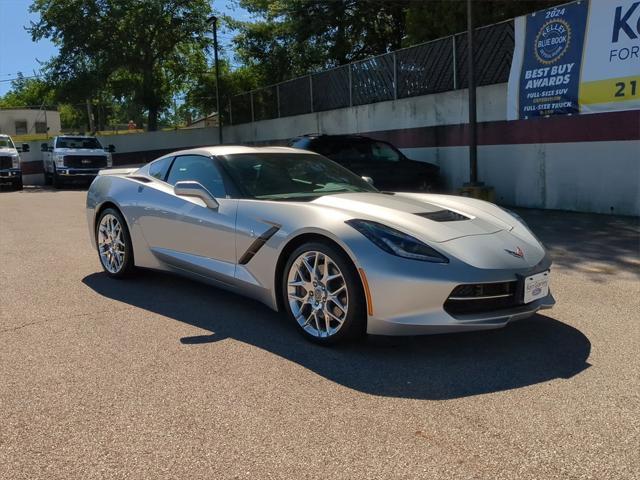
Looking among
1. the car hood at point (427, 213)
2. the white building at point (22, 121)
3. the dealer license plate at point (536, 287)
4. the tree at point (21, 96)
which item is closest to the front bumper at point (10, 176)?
the car hood at point (427, 213)

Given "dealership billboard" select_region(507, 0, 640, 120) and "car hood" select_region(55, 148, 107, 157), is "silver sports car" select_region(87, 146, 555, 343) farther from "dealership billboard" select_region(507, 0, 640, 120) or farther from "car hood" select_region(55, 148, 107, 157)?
"car hood" select_region(55, 148, 107, 157)

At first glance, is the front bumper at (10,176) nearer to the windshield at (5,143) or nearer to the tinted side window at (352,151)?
the windshield at (5,143)

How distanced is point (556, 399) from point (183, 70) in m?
28.3

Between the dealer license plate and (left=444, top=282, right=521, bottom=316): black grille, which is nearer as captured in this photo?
(left=444, top=282, right=521, bottom=316): black grille

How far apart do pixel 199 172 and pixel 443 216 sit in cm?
216

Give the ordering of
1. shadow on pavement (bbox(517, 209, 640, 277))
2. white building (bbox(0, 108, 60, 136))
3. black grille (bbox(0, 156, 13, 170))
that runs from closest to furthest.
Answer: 1. shadow on pavement (bbox(517, 209, 640, 277))
2. black grille (bbox(0, 156, 13, 170))
3. white building (bbox(0, 108, 60, 136))

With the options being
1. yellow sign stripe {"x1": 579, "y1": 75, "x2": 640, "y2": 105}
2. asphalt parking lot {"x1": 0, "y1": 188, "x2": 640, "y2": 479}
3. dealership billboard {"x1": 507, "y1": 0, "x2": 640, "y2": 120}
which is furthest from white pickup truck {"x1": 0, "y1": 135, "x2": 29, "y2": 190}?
yellow sign stripe {"x1": 579, "y1": 75, "x2": 640, "y2": 105}

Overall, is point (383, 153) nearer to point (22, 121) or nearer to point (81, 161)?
point (81, 161)

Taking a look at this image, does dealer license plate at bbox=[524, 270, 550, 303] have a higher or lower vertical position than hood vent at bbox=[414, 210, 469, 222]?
lower

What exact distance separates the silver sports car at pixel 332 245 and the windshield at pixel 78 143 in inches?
733

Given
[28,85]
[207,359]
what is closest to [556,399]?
[207,359]

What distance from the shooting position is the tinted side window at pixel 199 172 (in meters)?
4.96

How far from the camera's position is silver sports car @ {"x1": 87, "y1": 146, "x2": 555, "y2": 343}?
3.63 meters

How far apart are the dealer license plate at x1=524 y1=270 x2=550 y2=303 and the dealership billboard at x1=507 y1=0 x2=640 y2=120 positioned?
648cm
